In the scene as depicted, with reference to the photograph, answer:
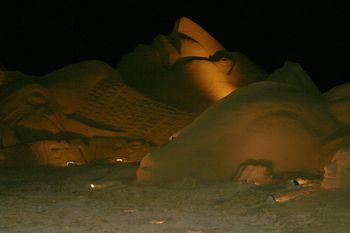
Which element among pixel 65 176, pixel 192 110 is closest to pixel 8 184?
pixel 65 176

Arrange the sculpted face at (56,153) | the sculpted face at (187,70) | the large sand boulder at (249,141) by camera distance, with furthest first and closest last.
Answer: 1. the sculpted face at (187,70)
2. the sculpted face at (56,153)
3. the large sand boulder at (249,141)

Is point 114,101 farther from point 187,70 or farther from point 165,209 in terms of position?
point 165,209

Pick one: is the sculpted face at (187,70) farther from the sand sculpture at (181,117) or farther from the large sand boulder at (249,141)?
the large sand boulder at (249,141)

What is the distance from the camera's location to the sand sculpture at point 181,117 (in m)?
9.63

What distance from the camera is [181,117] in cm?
1586

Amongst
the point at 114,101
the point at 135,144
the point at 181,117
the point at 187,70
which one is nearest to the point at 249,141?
the point at 135,144

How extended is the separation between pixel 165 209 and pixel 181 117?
8462mm

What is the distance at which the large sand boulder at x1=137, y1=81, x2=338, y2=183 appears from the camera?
9570 millimetres

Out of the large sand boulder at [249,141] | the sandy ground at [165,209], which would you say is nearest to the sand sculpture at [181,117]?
the large sand boulder at [249,141]

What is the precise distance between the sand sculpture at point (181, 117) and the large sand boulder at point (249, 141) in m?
0.02

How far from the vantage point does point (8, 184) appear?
33.3 feet

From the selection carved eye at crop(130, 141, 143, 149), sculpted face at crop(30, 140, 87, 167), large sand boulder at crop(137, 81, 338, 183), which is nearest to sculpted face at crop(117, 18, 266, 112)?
carved eye at crop(130, 141, 143, 149)

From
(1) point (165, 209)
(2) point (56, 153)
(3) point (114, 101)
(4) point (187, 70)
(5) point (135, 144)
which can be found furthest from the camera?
(4) point (187, 70)

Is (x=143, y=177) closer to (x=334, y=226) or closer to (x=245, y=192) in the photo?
(x=245, y=192)
